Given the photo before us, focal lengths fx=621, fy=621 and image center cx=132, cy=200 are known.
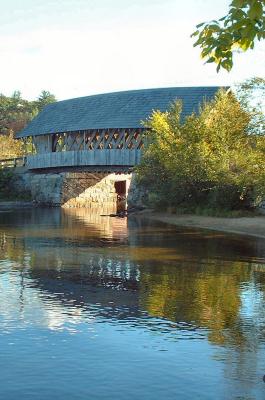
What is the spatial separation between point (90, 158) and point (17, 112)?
64350 mm

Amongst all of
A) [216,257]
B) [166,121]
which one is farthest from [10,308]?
[166,121]

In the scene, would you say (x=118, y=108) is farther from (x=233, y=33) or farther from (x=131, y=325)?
(x=233, y=33)

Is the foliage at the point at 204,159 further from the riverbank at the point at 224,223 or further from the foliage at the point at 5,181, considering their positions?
the foliage at the point at 5,181

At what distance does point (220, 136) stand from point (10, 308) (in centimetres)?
3054

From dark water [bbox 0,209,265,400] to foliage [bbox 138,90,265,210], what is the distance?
17.6m

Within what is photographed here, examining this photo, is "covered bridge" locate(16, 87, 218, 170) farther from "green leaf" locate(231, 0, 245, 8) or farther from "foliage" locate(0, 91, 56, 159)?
"green leaf" locate(231, 0, 245, 8)

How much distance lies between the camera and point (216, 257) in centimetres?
2142

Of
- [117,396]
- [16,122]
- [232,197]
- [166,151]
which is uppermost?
[16,122]

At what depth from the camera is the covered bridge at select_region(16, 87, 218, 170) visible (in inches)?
2064

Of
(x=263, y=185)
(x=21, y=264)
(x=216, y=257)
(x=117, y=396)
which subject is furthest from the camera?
(x=263, y=185)

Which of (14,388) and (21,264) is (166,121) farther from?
(14,388)

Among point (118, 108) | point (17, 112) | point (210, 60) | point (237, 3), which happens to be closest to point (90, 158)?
point (118, 108)

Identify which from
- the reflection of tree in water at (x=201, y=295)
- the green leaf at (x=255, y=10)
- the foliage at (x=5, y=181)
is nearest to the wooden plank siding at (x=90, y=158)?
the foliage at (x=5, y=181)

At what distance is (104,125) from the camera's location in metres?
52.8
